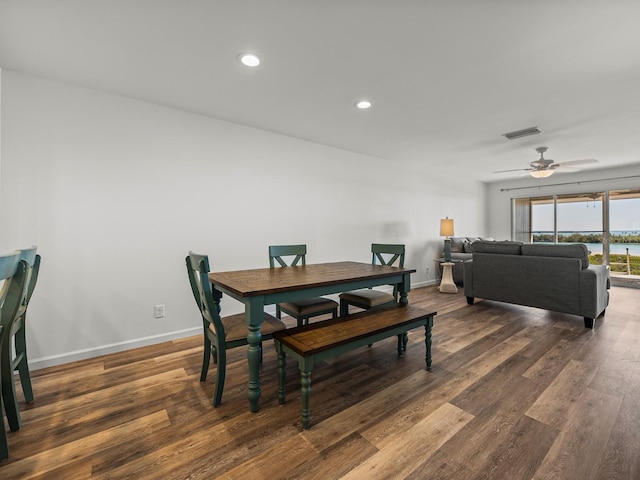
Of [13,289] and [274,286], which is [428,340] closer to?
[274,286]

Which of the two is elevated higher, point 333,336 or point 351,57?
point 351,57

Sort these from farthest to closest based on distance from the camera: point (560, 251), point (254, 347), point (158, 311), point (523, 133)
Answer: point (523, 133)
point (560, 251)
point (158, 311)
point (254, 347)

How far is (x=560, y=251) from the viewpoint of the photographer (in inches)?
134

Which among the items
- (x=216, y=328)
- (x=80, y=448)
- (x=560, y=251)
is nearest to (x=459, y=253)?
(x=560, y=251)

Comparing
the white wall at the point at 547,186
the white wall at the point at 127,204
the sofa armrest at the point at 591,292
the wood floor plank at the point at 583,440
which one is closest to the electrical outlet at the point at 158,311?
the white wall at the point at 127,204

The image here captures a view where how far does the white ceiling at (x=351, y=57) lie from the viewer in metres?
1.64

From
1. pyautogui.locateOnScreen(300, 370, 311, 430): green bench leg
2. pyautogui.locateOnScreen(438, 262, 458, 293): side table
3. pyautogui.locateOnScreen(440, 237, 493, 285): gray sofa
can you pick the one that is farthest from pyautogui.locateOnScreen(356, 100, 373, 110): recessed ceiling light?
pyautogui.locateOnScreen(440, 237, 493, 285): gray sofa

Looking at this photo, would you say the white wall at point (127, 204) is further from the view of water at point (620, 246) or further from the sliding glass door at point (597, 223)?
the view of water at point (620, 246)

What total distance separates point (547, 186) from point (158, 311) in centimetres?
806

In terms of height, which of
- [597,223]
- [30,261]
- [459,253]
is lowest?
[459,253]

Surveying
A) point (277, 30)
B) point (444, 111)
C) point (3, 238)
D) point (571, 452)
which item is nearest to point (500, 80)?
point (444, 111)

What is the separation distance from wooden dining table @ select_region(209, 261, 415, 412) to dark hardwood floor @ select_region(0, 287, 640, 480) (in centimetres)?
38

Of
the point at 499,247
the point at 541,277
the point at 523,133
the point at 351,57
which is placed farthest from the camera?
the point at 499,247

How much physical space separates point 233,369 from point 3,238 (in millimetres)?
2019
